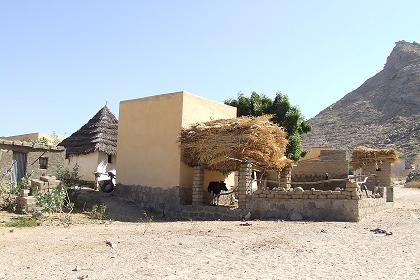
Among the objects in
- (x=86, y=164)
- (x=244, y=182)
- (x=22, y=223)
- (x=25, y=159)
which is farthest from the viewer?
(x=86, y=164)

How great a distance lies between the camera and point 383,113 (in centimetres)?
6053

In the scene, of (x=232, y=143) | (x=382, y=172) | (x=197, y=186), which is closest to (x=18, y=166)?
(x=197, y=186)

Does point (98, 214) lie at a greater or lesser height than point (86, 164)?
lesser

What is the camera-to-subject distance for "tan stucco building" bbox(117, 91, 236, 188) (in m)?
14.5

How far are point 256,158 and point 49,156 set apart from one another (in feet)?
29.9

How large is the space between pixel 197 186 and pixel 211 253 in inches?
287

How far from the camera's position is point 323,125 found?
204 ft

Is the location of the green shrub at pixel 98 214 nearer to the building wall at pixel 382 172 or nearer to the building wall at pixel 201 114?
the building wall at pixel 201 114

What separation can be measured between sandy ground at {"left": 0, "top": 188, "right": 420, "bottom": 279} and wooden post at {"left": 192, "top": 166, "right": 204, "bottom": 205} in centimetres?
403

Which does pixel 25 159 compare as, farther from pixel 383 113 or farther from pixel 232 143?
pixel 383 113

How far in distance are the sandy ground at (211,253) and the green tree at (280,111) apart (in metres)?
12.2

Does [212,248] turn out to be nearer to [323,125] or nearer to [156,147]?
[156,147]

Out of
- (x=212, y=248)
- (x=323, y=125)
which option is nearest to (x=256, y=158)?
(x=212, y=248)

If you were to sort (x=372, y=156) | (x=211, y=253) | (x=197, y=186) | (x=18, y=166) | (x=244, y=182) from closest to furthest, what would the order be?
1. (x=211, y=253)
2. (x=244, y=182)
3. (x=197, y=186)
4. (x=18, y=166)
5. (x=372, y=156)
